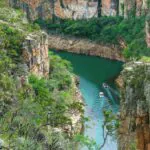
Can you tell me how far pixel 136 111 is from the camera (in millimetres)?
22641

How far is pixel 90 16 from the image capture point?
230ft

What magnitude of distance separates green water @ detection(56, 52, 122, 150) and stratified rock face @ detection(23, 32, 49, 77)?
151 inches

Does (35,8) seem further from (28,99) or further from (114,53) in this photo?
(28,99)

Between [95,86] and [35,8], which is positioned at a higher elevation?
[35,8]

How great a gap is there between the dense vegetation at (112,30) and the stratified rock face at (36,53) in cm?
1377

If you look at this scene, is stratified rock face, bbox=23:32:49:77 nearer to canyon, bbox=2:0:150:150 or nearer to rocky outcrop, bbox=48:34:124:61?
canyon, bbox=2:0:150:150

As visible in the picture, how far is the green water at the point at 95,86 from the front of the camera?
36.5 metres

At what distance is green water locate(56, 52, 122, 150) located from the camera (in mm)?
36531

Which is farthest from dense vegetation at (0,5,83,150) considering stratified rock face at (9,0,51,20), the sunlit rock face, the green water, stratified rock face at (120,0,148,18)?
stratified rock face at (9,0,51,20)

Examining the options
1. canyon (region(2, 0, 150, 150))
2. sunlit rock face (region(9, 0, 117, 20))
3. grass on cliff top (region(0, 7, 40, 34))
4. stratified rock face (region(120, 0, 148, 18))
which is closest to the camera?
canyon (region(2, 0, 150, 150))

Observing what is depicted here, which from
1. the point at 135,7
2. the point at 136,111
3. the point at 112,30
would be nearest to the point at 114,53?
the point at 112,30

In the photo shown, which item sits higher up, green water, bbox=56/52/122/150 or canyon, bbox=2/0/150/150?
canyon, bbox=2/0/150/150

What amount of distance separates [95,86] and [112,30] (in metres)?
17.0

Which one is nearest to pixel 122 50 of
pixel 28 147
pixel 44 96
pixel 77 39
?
pixel 77 39
